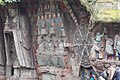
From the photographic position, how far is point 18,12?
11.8 metres

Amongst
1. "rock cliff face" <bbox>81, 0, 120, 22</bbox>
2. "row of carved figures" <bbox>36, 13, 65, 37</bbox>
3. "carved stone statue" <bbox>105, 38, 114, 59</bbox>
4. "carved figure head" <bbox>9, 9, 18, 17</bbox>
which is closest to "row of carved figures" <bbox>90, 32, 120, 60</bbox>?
"carved stone statue" <bbox>105, 38, 114, 59</bbox>

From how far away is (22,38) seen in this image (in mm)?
11719

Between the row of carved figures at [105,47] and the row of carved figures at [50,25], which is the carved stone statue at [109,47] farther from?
the row of carved figures at [50,25]

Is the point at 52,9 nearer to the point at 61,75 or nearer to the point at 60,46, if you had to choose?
the point at 60,46

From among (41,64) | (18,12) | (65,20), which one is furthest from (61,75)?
(18,12)

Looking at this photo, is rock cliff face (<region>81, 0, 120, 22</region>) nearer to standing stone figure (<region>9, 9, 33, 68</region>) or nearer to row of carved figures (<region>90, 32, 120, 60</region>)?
row of carved figures (<region>90, 32, 120, 60</region>)

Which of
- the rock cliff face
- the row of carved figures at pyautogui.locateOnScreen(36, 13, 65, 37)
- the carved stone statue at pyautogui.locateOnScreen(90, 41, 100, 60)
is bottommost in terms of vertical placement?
the carved stone statue at pyautogui.locateOnScreen(90, 41, 100, 60)

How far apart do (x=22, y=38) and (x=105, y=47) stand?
10.5 feet

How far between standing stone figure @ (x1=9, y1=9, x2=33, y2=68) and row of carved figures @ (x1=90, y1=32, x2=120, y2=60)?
9.14 feet

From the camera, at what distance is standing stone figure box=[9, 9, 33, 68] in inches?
457

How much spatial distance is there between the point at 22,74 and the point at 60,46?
187 centimetres

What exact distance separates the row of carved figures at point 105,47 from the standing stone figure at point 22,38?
2.79 meters

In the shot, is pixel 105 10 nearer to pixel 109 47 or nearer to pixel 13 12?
pixel 109 47

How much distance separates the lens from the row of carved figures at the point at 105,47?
9.27 meters
